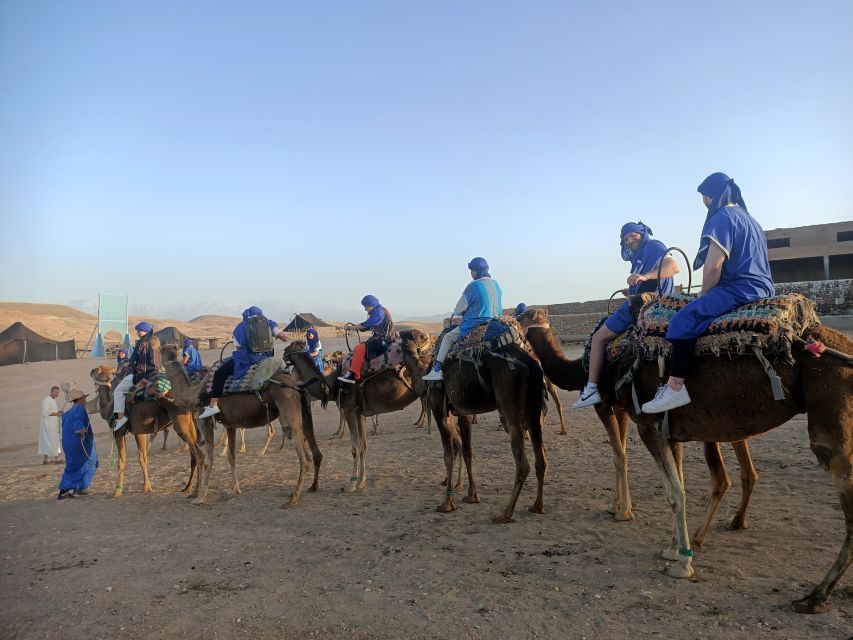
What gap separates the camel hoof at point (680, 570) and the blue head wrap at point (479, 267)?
4.39m

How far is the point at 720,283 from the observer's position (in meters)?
4.75

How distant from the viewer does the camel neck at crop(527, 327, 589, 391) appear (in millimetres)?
6766

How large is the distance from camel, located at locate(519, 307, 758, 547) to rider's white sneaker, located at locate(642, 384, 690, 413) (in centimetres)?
99

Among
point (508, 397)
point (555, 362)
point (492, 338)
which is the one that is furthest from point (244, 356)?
point (555, 362)

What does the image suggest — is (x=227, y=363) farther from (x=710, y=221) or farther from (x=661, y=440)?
(x=710, y=221)

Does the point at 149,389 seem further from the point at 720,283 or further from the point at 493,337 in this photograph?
the point at 720,283

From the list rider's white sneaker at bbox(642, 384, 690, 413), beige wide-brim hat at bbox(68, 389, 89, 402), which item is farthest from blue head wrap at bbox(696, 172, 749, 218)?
beige wide-brim hat at bbox(68, 389, 89, 402)

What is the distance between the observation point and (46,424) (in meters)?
14.4

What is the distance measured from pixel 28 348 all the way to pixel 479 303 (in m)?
42.7

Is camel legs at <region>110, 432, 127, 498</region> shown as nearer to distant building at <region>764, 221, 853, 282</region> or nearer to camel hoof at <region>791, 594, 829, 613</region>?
camel hoof at <region>791, 594, 829, 613</region>

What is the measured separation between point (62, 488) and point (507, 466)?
7916mm

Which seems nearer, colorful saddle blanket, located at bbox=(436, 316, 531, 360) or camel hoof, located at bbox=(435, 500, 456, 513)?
colorful saddle blanket, located at bbox=(436, 316, 531, 360)

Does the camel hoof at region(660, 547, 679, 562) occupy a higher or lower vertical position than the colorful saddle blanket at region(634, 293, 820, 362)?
lower

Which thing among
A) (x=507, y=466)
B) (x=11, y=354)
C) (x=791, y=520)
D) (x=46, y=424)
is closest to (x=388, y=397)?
(x=507, y=466)
